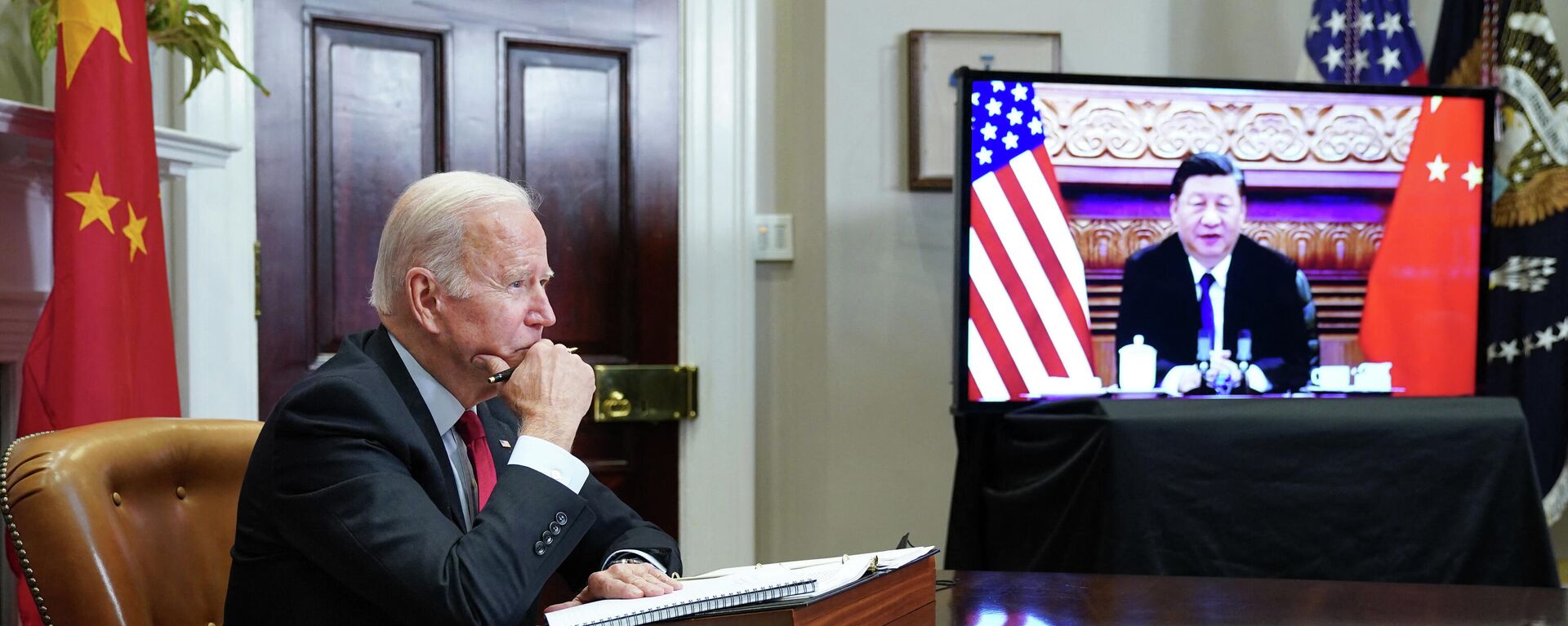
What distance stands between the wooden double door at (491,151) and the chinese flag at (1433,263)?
1.75 meters

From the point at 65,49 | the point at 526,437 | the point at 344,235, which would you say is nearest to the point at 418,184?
the point at 526,437

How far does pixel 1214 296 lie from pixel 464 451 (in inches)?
78.4

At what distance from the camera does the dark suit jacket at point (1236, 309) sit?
2863 millimetres

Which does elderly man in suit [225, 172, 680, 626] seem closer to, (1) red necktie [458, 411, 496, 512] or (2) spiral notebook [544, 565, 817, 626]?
(1) red necktie [458, 411, 496, 512]

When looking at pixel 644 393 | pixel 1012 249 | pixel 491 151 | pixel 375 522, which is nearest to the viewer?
pixel 375 522

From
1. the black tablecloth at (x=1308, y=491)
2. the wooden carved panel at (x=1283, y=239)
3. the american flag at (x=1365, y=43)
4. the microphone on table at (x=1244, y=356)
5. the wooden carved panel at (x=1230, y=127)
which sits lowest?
the black tablecloth at (x=1308, y=491)

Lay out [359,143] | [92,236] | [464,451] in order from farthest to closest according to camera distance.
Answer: [359,143] → [92,236] → [464,451]

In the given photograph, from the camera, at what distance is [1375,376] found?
9.78 ft

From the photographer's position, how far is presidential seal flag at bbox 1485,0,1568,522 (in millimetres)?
3189

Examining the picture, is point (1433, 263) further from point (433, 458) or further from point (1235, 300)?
point (433, 458)

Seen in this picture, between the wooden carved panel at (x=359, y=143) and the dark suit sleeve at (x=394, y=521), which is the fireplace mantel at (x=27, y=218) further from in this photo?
the dark suit sleeve at (x=394, y=521)

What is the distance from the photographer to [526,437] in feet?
4.21

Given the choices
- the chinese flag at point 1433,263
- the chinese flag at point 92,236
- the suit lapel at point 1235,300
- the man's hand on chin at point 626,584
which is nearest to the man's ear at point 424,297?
the man's hand on chin at point 626,584

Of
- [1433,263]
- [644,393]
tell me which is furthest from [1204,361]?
[644,393]
